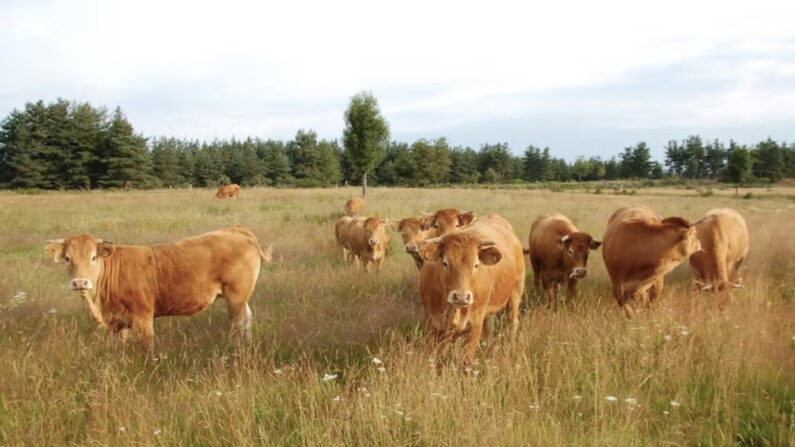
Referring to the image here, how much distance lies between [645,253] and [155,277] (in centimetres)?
663

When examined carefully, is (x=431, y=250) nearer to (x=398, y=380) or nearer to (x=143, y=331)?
(x=398, y=380)

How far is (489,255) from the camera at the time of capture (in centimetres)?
515

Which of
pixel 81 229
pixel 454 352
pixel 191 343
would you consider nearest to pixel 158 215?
pixel 81 229

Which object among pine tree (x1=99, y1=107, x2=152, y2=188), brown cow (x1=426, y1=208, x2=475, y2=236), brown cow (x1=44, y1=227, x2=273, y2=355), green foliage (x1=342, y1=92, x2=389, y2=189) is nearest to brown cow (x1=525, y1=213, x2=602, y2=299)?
brown cow (x1=426, y1=208, x2=475, y2=236)

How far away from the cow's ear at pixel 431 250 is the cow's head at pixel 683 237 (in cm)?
368

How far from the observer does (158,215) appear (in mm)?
19547

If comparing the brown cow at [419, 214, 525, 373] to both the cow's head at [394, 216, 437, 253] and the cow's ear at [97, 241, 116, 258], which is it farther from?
the cow's ear at [97, 241, 116, 258]

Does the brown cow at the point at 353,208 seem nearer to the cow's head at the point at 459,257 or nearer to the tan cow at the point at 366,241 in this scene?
the tan cow at the point at 366,241

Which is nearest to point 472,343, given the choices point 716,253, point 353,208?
point 716,253

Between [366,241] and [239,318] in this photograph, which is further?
[366,241]

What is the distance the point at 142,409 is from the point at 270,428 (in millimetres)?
1058

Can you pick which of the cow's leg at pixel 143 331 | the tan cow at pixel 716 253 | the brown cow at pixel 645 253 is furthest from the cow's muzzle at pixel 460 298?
the tan cow at pixel 716 253

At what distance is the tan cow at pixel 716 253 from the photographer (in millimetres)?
7535

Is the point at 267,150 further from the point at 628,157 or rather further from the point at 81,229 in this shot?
the point at 81,229
